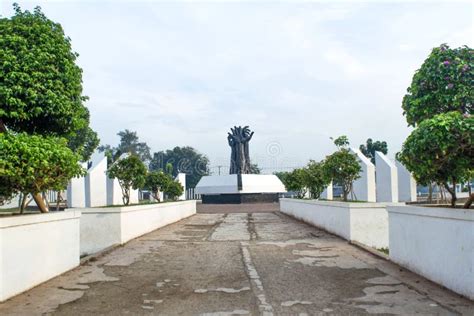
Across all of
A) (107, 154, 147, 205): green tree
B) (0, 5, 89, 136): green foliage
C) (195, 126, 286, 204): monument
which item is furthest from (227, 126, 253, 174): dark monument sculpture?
(0, 5, 89, 136): green foliage

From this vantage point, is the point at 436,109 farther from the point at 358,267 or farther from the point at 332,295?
the point at 332,295

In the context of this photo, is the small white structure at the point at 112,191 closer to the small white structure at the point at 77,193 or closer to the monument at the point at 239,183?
the small white structure at the point at 77,193

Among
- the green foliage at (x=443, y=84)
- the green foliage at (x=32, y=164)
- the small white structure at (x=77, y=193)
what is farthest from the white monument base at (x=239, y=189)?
the green foliage at (x=32, y=164)

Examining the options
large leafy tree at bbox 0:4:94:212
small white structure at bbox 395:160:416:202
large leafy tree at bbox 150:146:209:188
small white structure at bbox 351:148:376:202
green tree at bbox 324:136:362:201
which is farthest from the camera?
large leafy tree at bbox 150:146:209:188

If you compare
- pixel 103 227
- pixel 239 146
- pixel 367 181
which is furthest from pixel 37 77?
pixel 239 146

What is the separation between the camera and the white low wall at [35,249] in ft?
18.6

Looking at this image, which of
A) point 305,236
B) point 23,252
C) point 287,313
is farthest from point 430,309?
point 305,236

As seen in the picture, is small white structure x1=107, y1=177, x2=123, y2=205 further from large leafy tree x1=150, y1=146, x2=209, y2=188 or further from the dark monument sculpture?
large leafy tree x1=150, y1=146, x2=209, y2=188

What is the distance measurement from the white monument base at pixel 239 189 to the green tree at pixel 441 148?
30486 mm

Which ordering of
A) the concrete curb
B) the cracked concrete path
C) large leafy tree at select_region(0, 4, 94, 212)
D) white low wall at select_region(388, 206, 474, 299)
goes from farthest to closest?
the concrete curb, large leafy tree at select_region(0, 4, 94, 212), white low wall at select_region(388, 206, 474, 299), the cracked concrete path

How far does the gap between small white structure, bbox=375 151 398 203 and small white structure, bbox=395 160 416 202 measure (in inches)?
34.6

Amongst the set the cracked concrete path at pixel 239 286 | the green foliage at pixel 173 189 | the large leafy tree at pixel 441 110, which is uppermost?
the large leafy tree at pixel 441 110

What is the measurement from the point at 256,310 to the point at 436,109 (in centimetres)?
457

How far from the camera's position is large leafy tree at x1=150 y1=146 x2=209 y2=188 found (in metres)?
73.2
